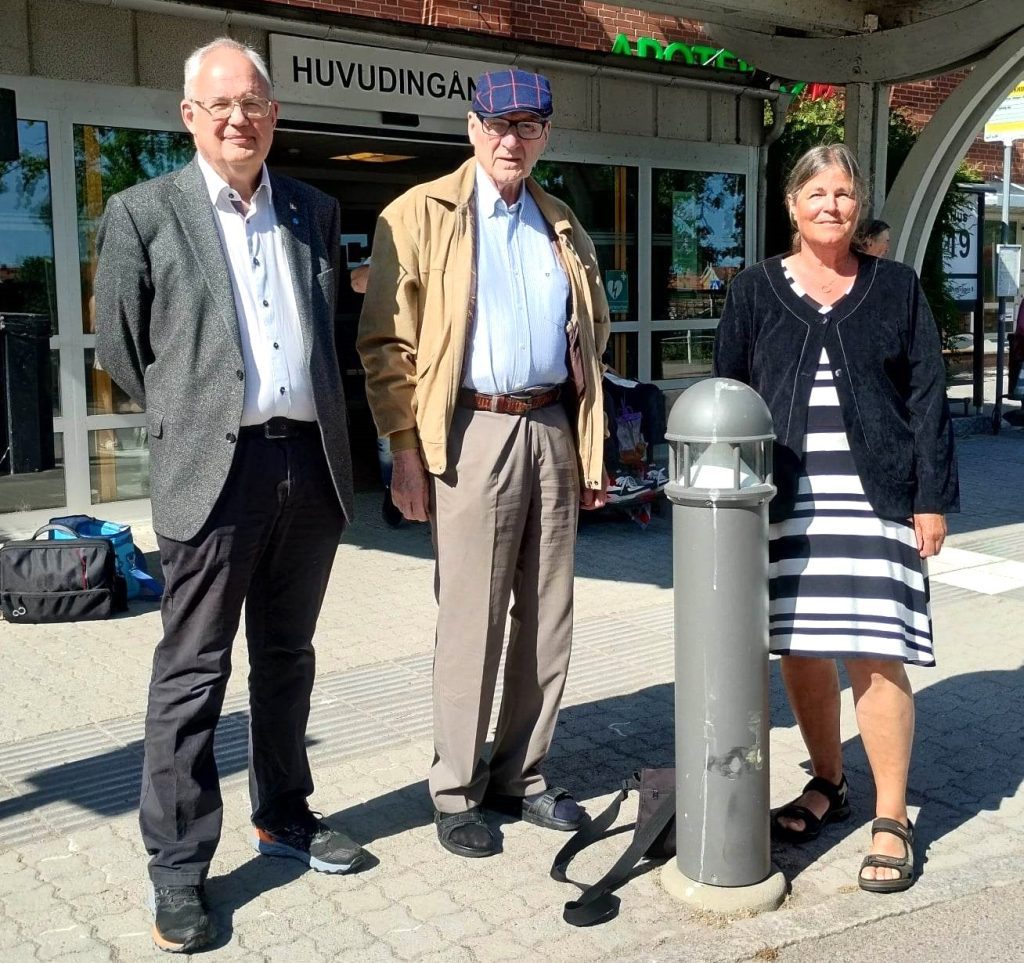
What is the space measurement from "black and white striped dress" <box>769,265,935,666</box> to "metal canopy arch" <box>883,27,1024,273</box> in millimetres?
7453

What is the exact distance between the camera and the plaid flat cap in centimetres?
365

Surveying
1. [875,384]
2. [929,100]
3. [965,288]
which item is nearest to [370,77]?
[875,384]

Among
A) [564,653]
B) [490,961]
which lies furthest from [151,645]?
[490,961]

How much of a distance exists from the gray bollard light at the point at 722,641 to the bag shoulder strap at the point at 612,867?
16 centimetres

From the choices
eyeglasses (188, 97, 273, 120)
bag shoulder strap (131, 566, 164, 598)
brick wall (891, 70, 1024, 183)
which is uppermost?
brick wall (891, 70, 1024, 183)

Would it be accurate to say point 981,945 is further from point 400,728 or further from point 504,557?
point 400,728

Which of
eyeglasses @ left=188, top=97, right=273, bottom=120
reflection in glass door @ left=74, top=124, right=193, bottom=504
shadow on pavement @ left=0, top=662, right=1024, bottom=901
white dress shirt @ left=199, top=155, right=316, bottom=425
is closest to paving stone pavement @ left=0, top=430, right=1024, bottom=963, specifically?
shadow on pavement @ left=0, top=662, right=1024, bottom=901

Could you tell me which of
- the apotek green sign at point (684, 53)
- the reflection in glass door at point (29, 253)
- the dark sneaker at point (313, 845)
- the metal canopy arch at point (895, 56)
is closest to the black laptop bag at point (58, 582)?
the reflection in glass door at point (29, 253)

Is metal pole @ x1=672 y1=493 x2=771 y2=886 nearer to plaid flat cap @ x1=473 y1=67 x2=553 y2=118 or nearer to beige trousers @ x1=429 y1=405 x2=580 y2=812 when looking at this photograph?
beige trousers @ x1=429 y1=405 x2=580 y2=812

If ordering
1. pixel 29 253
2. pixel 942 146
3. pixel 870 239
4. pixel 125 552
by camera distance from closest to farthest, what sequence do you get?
1. pixel 870 239
2. pixel 125 552
3. pixel 29 253
4. pixel 942 146

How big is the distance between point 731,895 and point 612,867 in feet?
1.29

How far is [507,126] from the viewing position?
3.71 metres

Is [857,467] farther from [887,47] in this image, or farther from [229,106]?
[887,47]

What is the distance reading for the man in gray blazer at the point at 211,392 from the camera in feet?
10.6
